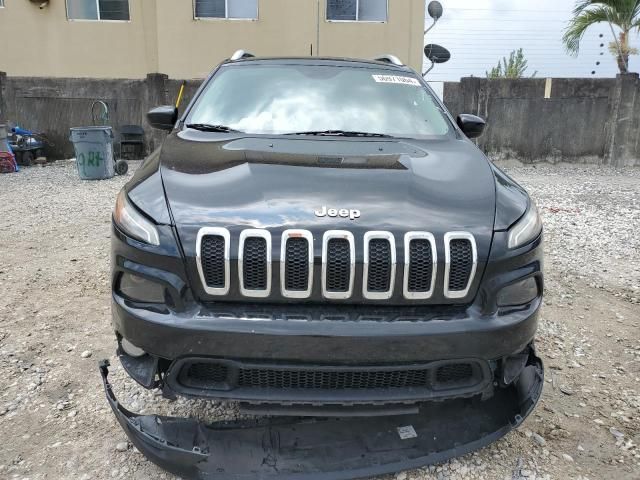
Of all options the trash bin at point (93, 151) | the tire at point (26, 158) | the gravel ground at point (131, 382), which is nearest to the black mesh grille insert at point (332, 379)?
the gravel ground at point (131, 382)

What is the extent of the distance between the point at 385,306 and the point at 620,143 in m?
11.4

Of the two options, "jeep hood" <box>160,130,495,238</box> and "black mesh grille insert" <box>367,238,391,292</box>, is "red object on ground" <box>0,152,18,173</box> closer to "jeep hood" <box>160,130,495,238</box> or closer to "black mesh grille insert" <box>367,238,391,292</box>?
"jeep hood" <box>160,130,495,238</box>

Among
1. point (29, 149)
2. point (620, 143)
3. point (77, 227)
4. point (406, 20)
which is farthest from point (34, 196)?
point (620, 143)

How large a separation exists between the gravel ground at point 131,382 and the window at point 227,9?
9.62 metres

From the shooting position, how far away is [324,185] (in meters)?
2.25

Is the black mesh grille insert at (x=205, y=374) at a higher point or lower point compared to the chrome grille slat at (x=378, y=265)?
lower

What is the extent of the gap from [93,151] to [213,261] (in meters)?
8.43

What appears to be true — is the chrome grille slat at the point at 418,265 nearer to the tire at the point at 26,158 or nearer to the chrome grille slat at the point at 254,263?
the chrome grille slat at the point at 254,263

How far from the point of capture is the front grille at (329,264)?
Result: 1.97m

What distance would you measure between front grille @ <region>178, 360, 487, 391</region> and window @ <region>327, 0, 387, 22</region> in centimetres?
1381

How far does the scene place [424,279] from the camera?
201 cm

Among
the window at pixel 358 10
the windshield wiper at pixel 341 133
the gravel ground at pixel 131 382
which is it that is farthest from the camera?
the window at pixel 358 10

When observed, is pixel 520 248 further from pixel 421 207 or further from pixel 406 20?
pixel 406 20

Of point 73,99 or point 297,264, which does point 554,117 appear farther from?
point 297,264
